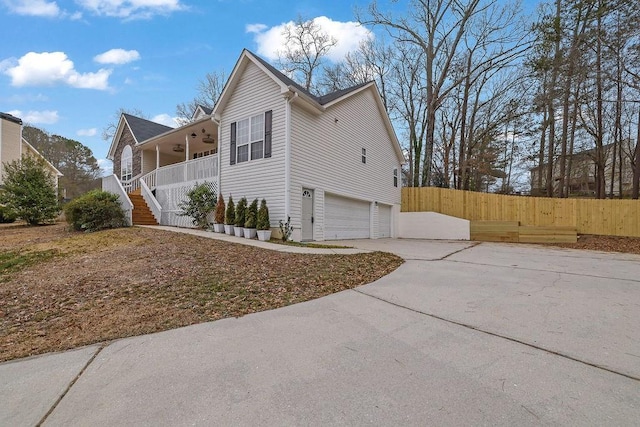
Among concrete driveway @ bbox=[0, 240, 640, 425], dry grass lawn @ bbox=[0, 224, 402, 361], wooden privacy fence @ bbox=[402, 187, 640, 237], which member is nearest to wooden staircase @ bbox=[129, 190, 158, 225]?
dry grass lawn @ bbox=[0, 224, 402, 361]

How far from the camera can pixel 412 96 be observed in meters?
22.1

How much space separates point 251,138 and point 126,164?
1307cm

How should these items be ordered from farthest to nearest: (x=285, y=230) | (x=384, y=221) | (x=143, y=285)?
(x=384, y=221) < (x=285, y=230) < (x=143, y=285)

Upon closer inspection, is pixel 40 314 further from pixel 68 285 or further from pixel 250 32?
pixel 250 32

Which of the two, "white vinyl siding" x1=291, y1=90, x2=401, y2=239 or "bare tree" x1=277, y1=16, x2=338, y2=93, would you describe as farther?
"bare tree" x1=277, y1=16, x2=338, y2=93

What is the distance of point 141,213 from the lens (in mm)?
12977

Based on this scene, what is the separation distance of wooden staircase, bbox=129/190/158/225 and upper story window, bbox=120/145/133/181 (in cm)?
573

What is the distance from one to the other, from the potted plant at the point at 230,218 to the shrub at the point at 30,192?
10.5 m

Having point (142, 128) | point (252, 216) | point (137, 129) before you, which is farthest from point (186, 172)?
point (142, 128)

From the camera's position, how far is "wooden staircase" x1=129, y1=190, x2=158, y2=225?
12.6 metres

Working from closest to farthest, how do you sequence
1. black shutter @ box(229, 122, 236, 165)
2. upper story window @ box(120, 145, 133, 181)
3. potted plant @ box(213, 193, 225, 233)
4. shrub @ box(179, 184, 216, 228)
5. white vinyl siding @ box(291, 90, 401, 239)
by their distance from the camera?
1. white vinyl siding @ box(291, 90, 401, 239)
2. potted plant @ box(213, 193, 225, 233)
3. black shutter @ box(229, 122, 236, 165)
4. shrub @ box(179, 184, 216, 228)
5. upper story window @ box(120, 145, 133, 181)

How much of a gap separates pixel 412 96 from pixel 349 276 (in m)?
20.7

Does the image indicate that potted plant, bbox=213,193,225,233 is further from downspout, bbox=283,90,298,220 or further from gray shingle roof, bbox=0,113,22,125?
gray shingle roof, bbox=0,113,22,125

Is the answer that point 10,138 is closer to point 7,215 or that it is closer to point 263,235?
point 7,215
